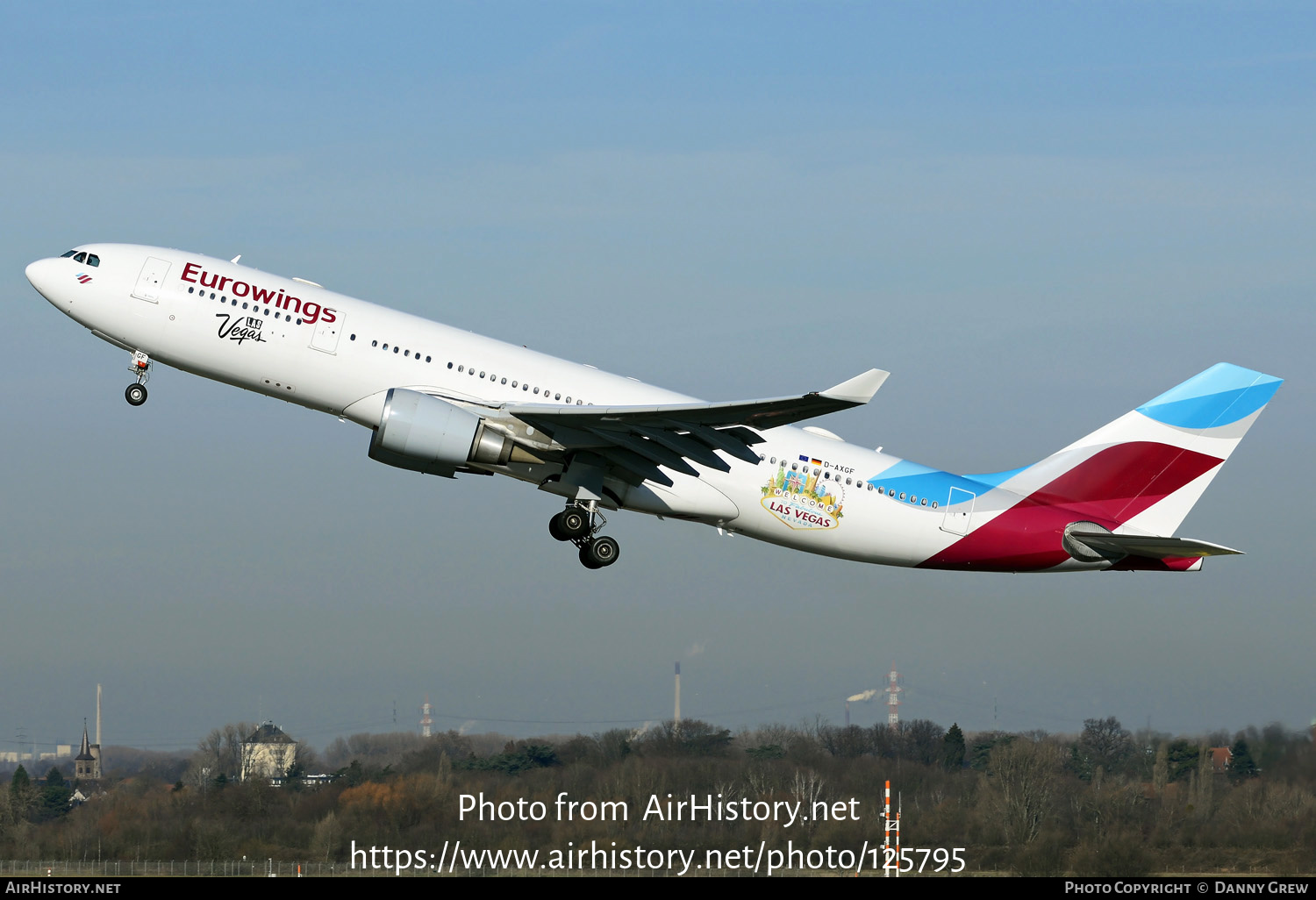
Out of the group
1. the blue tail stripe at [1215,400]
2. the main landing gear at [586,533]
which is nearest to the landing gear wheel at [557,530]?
the main landing gear at [586,533]

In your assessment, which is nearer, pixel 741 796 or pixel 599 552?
pixel 599 552

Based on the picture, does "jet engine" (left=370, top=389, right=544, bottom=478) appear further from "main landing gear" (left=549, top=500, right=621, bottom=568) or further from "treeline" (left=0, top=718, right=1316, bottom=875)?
"treeline" (left=0, top=718, right=1316, bottom=875)

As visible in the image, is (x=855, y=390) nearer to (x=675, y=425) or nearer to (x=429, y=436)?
(x=675, y=425)

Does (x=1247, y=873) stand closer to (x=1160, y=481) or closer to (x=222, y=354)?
(x=1160, y=481)

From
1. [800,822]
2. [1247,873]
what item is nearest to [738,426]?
[800,822]

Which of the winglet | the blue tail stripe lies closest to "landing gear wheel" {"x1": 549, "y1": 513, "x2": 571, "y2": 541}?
the winglet

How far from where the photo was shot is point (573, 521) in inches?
1316

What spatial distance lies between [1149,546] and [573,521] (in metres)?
13.6

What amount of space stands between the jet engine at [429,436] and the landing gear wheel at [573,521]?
296 cm

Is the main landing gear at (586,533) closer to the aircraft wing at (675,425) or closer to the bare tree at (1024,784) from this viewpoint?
the aircraft wing at (675,425)

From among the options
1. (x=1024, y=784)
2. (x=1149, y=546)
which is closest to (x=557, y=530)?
(x=1149, y=546)

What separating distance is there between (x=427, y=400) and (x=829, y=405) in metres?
8.74

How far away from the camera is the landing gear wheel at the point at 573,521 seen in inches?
1318

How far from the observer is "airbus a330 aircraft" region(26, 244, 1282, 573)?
3098cm
